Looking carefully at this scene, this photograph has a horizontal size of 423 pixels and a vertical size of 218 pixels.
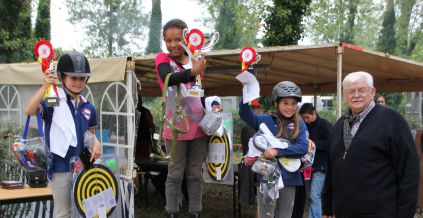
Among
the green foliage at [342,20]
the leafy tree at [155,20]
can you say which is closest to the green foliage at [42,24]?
the green foliage at [342,20]

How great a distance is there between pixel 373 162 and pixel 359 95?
0.43 m

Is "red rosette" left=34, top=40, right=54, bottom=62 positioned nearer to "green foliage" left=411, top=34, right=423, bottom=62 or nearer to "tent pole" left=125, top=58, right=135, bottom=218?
"tent pole" left=125, top=58, right=135, bottom=218

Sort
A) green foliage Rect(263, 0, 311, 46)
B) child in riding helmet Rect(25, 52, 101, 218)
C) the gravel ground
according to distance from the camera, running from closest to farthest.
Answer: child in riding helmet Rect(25, 52, 101, 218) → the gravel ground → green foliage Rect(263, 0, 311, 46)

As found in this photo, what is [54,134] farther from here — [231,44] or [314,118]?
[231,44]

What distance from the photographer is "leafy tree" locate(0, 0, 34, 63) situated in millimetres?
12631

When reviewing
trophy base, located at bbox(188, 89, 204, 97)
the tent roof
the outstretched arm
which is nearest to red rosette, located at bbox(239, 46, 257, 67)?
trophy base, located at bbox(188, 89, 204, 97)

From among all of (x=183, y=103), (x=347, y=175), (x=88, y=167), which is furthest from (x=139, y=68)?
(x=347, y=175)

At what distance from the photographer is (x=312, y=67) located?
6445mm

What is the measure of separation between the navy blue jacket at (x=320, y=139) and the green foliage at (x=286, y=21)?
20.8 feet

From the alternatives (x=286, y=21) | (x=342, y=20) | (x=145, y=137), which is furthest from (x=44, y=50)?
(x=342, y=20)

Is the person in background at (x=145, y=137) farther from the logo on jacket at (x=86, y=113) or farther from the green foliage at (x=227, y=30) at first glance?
the green foliage at (x=227, y=30)

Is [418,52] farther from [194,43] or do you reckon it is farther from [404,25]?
[194,43]

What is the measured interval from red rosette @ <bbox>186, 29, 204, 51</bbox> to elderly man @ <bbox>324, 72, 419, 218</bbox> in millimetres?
1034

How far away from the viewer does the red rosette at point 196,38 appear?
302cm
